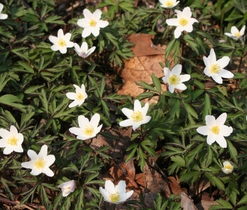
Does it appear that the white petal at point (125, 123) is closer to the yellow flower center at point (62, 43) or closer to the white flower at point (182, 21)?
the white flower at point (182, 21)

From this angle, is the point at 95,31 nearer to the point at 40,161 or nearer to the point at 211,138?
the point at 40,161

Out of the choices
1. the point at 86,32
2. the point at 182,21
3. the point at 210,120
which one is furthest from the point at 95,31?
the point at 210,120

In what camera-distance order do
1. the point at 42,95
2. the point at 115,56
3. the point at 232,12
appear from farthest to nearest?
the point at 232,12 < the point at 115,56 < the point at 42,95

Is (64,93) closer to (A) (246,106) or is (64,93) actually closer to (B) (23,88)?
(B) (23,88)

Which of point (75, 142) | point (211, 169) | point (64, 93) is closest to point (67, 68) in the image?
point (64, 93)

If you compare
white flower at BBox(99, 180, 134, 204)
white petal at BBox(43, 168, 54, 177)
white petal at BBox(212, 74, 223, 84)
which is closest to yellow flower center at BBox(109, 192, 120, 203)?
white flower at BBox(99, 180, 134, 204)
